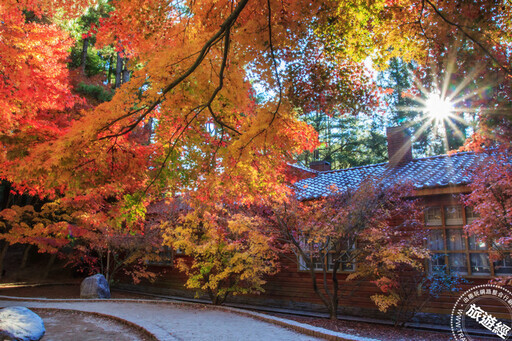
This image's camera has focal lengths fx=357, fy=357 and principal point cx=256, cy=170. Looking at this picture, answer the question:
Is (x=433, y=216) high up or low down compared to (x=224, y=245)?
up

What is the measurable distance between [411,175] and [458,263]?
2992 mm

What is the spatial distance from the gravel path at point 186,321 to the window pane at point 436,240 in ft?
16.6

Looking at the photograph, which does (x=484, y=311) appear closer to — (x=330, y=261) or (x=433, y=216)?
(x=433, y=216)

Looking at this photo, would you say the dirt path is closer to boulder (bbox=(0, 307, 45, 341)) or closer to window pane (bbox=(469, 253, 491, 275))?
boulder (bbox=(0, 307, 45, 341))

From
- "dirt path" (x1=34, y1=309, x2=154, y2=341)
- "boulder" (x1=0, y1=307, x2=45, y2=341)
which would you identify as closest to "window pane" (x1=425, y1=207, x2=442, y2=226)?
"dirt path" (x1=34, y1=309, x2=154, y2=341)

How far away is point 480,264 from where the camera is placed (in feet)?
29.5

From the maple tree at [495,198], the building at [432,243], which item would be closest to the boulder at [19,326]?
the building at [432,243]

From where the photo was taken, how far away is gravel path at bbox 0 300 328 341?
6532 millimetres

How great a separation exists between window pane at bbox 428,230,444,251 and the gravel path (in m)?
5.06

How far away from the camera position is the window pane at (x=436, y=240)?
9.61 metres

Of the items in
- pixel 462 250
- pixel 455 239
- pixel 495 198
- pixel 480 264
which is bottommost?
pixel 480 264

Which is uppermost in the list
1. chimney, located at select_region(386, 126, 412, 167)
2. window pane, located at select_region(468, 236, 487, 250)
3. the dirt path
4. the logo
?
chimney, located at select_region(386, 126, 412, 167)

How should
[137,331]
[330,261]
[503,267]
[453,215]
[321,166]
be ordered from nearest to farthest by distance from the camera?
1. [137,331]
2. [503,267]
3. [453,215]
4. [330,261]
5. [321,166]

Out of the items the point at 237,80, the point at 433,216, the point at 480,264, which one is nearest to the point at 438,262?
the point at 480,264
